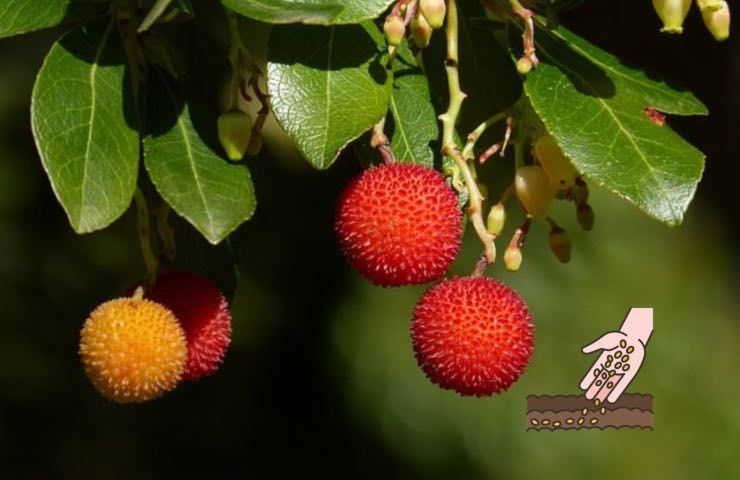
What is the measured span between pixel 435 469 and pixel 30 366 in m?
0.87

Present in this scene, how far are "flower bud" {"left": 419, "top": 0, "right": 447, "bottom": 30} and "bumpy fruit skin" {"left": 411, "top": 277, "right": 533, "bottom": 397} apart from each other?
234 mm

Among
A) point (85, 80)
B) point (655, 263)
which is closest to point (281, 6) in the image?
point (85, 80)

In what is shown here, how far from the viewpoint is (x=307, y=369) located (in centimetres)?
284

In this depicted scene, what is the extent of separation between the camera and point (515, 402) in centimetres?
294

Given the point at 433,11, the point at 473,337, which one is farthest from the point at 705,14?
the point at 473,337

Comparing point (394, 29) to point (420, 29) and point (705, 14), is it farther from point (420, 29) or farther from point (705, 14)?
point (705, 14)

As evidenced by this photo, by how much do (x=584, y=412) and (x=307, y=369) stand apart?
1.00 m

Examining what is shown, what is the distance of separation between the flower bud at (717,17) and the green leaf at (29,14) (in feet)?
1.87

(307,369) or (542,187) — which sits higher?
(542,187)

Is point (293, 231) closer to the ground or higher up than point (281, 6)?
closer to the ground

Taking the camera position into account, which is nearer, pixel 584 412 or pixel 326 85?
pixel 326 85

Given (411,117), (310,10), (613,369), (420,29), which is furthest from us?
(613,369)

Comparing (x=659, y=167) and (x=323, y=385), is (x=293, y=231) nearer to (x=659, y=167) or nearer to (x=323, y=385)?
(x=323, y=385)

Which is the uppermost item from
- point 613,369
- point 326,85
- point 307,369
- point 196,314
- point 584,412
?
point 326,85
